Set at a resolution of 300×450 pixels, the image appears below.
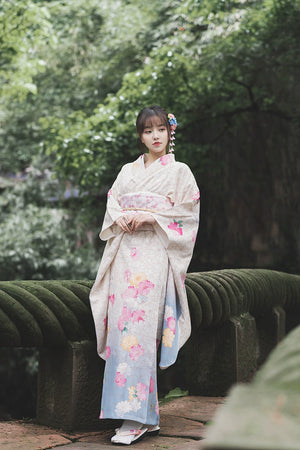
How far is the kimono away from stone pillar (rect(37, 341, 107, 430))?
0.10m

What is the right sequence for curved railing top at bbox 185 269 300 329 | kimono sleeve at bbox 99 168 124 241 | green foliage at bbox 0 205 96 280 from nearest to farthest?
kimono sleeve at bbox 99 168 124 241, curved railing top at bbox 185 269 300 329, green foliage at bbox 0 205 96 280

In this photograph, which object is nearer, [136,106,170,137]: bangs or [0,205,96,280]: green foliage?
[136,106,170,137]: bangs

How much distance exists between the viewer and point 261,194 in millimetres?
8609

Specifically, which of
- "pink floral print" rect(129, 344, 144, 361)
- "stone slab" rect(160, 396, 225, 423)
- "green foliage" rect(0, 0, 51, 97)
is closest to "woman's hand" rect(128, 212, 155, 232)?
"pink floral print" rect(129, 344, 144, 361)

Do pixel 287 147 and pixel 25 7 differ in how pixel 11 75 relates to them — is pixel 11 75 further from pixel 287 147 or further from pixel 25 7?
pixel 287 147

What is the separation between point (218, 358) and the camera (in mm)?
3697

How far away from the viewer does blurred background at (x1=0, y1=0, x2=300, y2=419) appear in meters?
7.66

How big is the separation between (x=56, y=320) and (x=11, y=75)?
618 cm

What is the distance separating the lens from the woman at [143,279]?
2.53m

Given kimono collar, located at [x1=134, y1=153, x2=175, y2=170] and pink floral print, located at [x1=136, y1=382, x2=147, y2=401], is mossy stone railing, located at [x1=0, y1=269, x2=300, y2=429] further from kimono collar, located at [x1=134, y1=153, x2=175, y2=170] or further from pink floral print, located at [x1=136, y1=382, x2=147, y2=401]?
kimono collar, located at [x1=134, y1=153, x2=175, y2=170]

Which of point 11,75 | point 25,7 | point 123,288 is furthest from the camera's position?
point 11,75

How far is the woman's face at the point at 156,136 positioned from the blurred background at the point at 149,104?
4616 millimetres

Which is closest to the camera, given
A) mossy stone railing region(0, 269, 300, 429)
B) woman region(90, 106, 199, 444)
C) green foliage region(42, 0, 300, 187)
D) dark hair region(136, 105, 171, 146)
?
mossy stone railing region(0, 269, 300, 429)

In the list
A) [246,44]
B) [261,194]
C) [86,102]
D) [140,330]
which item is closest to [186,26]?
[246,44]
